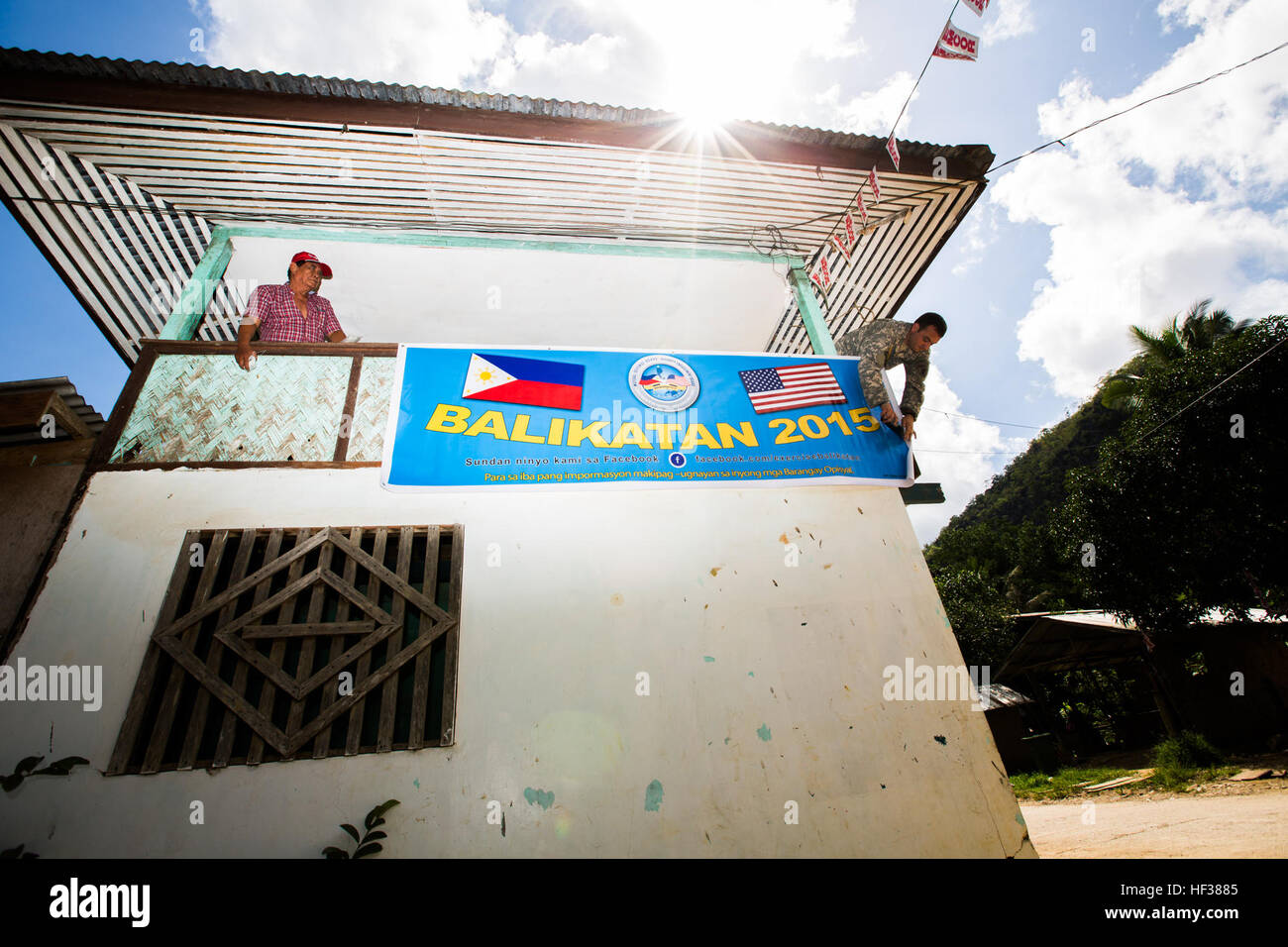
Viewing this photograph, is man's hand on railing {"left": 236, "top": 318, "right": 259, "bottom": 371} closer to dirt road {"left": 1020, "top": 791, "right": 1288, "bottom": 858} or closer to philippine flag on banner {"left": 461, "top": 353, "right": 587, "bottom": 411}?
philippine flag on banner {"left": 461, "top": 353, "right": 587, "bottom": 411}

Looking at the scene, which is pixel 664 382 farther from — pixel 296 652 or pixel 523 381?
pixel 296 652

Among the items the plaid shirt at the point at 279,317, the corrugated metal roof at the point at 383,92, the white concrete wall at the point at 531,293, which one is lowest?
the plaid shirt at the point at 279,317

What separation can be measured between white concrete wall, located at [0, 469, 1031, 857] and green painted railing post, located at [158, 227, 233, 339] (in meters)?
1.76

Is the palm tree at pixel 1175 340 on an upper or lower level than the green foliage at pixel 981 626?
upper

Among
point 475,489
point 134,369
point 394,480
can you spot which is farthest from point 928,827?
point 134,369

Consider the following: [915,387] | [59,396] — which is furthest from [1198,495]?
[59,396]

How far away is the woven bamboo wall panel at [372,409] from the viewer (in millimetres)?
4148

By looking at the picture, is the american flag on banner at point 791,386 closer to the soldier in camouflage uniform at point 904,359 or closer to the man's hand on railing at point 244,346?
the soldier in camouflage uniform at point 904,359

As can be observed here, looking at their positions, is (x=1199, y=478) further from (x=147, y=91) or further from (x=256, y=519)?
(x=147, y=91)

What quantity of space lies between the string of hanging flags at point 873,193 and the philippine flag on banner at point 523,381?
3384 millimetres

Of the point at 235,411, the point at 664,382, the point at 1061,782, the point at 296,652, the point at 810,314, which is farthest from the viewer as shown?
the point at 1061,782

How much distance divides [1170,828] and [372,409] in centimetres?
1003

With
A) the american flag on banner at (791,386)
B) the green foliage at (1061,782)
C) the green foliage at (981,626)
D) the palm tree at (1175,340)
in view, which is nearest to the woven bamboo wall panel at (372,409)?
the american flag on banner at (791,386)

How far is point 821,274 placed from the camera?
590 centimetres
